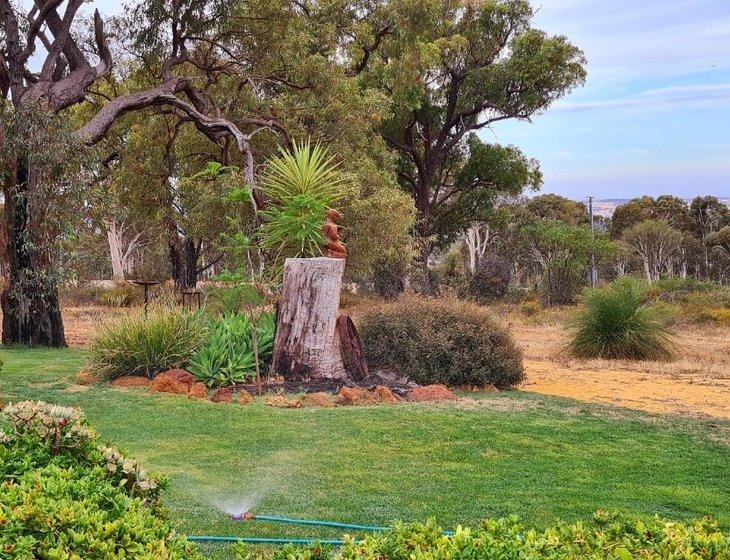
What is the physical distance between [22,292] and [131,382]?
270 inches

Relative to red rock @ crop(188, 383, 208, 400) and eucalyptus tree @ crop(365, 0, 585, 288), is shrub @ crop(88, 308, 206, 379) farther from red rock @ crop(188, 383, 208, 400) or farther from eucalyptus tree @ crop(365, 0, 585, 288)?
eucalyptus tree @ crop(365, 0, 585, 288)

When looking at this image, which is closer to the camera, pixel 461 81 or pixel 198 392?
pixel 198 392

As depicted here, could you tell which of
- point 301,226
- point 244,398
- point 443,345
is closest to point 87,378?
point 244,398

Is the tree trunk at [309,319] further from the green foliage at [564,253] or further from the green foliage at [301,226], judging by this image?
the green foliage at [564,253]

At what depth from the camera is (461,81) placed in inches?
1282

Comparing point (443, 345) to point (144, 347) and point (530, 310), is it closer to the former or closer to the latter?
point (144, 347)

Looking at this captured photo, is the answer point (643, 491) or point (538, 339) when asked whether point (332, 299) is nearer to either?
point (643, 491)

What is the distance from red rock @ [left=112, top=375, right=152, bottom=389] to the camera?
10.6 metres

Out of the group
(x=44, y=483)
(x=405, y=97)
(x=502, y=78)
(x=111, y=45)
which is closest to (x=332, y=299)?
(x=44, y=483)

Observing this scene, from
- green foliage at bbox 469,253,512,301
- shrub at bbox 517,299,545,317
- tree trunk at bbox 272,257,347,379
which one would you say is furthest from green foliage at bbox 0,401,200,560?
green foliage at bbox 469,253,512,301

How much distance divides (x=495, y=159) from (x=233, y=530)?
30.3 m

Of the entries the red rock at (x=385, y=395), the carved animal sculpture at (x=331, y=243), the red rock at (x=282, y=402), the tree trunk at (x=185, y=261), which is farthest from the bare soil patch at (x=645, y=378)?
the tree trunk at (x=185, y=261)

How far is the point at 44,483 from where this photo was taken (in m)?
3.30

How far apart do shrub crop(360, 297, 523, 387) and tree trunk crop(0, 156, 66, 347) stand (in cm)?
754
